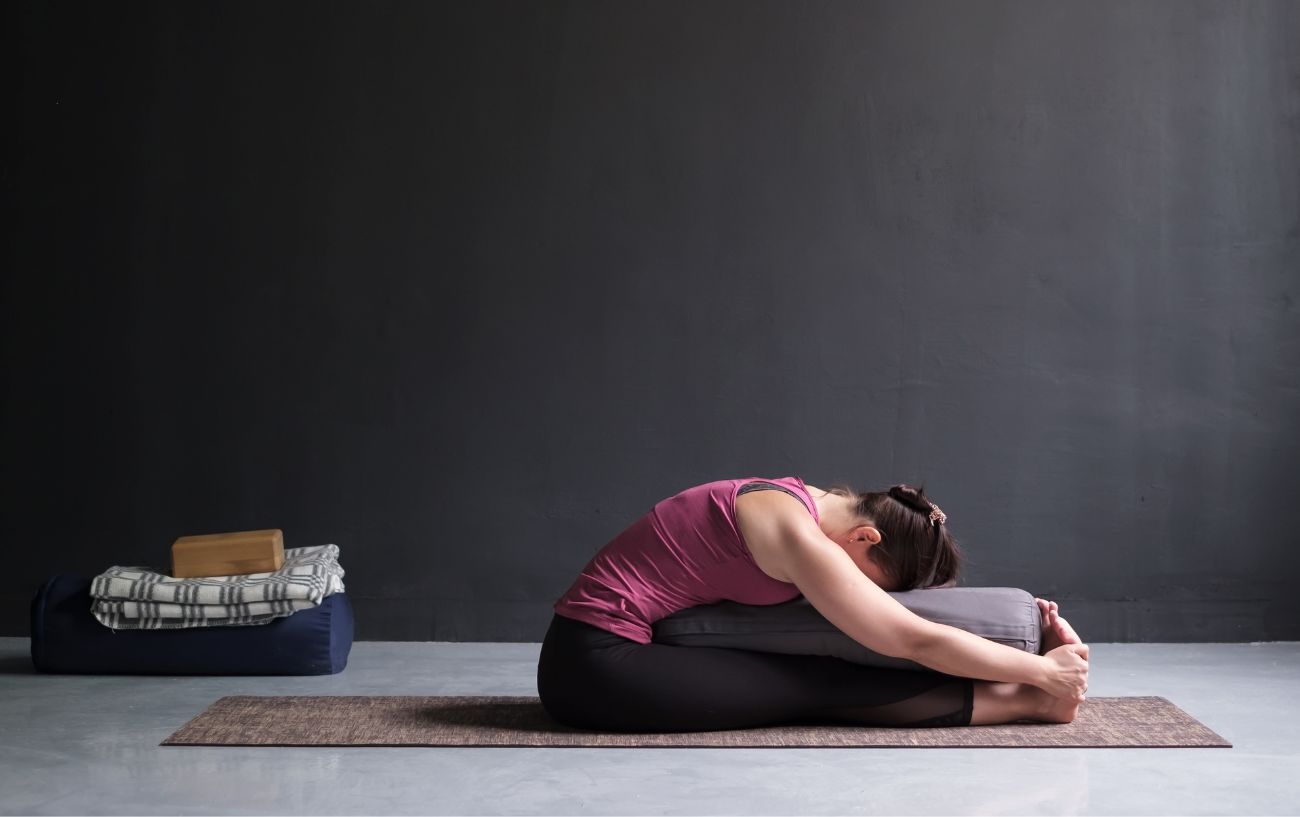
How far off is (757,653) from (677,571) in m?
0.25

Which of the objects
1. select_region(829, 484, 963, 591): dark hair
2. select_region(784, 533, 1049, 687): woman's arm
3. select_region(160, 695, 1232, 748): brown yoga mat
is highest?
select_region(829, 484, 963, 591): dark hair

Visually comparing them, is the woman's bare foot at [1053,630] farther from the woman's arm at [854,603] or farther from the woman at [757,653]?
the woman's arm at [854,603]

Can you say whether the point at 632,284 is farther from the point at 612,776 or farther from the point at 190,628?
the point at 612,776

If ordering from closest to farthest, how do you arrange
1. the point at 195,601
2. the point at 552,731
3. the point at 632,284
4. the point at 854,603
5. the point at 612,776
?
the point at 612,776
the point at 854,603
the point at 552,731
the point at 195,601
the point at 632,284

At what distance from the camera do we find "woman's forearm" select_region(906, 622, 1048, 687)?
99.5 inches

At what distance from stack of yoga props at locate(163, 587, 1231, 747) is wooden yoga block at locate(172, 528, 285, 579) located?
0.79 metres

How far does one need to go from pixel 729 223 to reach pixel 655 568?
1.70 metres

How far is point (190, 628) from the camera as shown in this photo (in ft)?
11.5

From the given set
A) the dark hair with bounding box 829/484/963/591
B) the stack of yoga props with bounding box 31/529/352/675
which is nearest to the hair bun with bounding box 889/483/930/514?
the dark hair with bounding box 829/484/963/591

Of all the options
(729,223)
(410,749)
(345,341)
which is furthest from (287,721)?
(729,223)

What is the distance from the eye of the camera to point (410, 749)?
8.51ft

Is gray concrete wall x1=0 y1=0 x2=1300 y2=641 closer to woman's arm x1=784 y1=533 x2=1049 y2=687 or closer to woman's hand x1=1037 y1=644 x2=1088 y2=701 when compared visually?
woman's hand x1=1037 y1=644 x2=1088 y2=701

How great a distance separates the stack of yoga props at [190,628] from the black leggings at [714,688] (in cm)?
101

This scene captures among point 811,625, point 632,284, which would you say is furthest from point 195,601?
point 811,625
